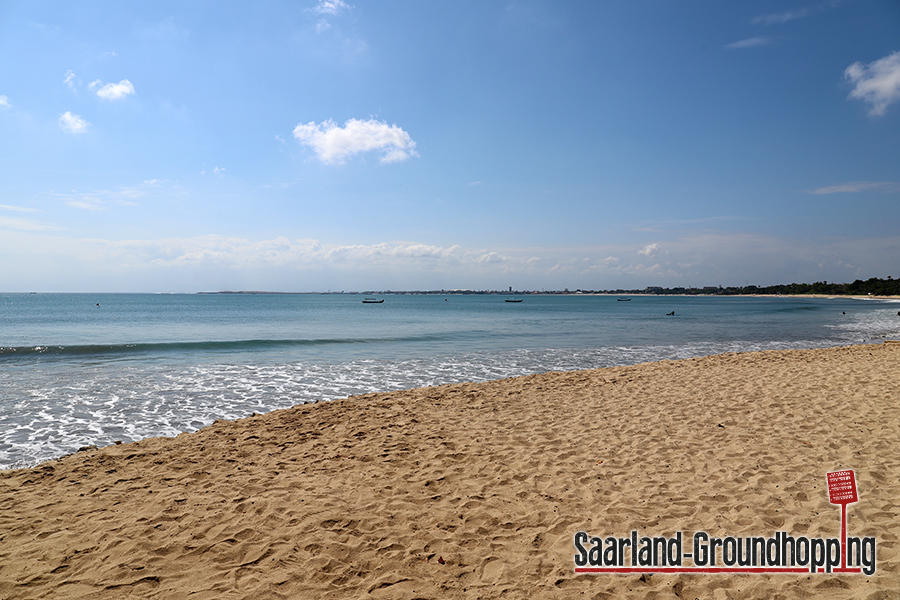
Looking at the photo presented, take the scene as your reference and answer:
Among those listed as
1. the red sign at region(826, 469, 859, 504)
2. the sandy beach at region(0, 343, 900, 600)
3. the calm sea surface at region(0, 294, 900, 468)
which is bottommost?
the calm sea surface at region(0, 294, 900, 468)

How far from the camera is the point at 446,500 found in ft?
17.8

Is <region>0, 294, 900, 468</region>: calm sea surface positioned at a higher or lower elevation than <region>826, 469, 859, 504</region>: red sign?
lower

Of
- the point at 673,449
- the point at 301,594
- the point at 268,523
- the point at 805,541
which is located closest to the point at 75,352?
the point at 268,523

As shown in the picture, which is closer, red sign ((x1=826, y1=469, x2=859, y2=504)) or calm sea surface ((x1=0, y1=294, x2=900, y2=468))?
red sign ((x1=826, y1=469, x2=859, y2=504))

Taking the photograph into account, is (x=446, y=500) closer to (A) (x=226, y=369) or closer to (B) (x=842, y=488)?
(B) (x=842, y=488)

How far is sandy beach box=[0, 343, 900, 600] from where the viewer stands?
391 cm

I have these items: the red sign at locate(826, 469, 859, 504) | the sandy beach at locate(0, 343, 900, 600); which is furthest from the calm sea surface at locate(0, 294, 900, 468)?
the red sign at locate(826, 469, 859, 504)

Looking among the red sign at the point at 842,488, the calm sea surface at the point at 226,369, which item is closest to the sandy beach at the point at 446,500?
the red sign at the point at 842,488

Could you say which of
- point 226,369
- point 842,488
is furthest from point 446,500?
point 226,369

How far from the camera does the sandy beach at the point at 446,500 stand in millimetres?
3914

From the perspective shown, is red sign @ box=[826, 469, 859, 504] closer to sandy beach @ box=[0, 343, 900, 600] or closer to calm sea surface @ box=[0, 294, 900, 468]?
sandy beach @ box=[0, 343, 900, 600]

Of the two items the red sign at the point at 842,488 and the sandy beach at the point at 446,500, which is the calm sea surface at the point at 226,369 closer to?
the sandy beach at the point at 446,500

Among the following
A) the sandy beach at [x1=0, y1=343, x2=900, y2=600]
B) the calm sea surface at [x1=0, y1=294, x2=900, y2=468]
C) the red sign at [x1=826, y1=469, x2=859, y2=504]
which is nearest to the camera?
the red sign at [x1=826, y1=469, x2=859, y2=504]

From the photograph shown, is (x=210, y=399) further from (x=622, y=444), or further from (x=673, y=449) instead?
(x=673, y=449)
